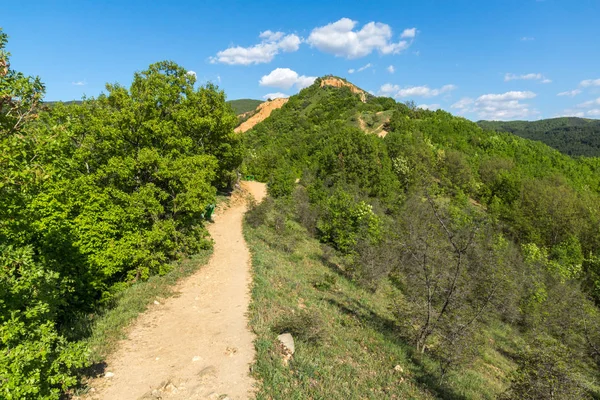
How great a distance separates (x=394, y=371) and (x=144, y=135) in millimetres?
16313

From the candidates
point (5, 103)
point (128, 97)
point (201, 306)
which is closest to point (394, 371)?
point (201, 306)

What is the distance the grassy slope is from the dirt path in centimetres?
67

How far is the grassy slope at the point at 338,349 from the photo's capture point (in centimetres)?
928

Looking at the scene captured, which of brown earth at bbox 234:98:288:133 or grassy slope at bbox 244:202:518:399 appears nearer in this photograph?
grassy slope at bbox 244:202:518:399

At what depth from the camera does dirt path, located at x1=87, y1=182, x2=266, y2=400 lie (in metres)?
8.36

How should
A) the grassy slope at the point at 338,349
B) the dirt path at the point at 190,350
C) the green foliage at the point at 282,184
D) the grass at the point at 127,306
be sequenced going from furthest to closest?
the green foliage at the point at 282,184, the grass at the point at 127,306, the grassy slope at the point at 338,349, the dirt path at the point at 190,350

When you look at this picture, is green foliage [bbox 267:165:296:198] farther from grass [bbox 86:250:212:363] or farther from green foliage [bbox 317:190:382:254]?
grass [bbox 86:250:212:363]

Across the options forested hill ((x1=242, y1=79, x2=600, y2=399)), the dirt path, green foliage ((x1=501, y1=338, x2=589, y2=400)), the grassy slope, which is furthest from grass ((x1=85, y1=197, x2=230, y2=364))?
green foliage ((x1=501, y1=338, x2=589, y2=400))

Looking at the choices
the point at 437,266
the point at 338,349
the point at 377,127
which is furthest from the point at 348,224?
the point at 377,127

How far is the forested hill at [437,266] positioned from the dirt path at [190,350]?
1.04 meters

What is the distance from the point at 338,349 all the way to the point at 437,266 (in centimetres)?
645

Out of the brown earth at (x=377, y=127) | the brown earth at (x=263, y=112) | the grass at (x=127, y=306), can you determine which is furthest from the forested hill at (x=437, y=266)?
the brown earth at (x=263, y=112)

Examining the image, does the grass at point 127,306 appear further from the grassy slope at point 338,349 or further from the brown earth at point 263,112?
the brown earth at point 263,112

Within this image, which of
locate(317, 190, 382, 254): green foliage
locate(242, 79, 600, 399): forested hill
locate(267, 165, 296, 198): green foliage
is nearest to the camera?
locate(242, 79, 600, 399): forested hill
